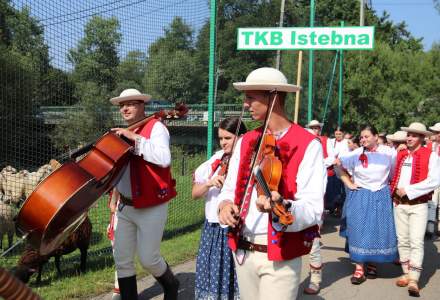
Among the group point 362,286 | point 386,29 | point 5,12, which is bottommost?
point 362,286

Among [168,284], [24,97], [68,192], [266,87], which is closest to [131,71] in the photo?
[24,97]

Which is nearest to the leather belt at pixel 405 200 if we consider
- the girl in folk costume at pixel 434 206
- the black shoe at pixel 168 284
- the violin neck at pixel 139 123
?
the girl in folk costume at pixel 434 206

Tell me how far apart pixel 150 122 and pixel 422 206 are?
3137mm

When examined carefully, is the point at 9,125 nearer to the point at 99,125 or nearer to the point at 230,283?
the point at 99,125

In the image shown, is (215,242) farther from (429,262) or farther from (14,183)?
(14,183)

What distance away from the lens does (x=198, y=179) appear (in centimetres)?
397

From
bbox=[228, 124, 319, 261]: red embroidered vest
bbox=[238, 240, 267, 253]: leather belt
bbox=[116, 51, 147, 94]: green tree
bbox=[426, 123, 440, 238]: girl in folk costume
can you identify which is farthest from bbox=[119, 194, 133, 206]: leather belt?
bbox=[426, 123, 440, 238]: girl in folk costume

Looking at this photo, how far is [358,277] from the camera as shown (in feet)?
17.8

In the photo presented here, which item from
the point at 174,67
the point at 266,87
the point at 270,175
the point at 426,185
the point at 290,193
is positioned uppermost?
the point at 174,67

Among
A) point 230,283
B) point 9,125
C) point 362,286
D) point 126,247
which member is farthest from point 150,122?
point 9,125

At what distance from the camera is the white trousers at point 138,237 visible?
152 inches

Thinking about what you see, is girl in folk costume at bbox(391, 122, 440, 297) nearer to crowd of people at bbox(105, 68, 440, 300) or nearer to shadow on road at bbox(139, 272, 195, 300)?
crowd of people at bbox(105, 68, 440, 300)

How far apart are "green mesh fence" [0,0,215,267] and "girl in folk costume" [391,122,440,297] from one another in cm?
322

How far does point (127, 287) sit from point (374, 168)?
9.62 feet
